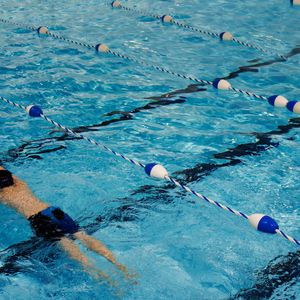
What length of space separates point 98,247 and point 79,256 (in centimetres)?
11

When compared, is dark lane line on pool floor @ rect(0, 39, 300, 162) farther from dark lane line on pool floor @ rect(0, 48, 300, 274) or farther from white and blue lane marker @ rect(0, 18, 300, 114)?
white and blue lane marker @ rect(0, 18, 300, 114)

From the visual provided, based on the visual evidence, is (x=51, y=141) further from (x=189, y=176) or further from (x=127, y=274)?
(x=127, y=274)

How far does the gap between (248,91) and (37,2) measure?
Result: 4.73 metres

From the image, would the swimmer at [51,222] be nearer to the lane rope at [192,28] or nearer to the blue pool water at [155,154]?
the blue pool water at [155,154]

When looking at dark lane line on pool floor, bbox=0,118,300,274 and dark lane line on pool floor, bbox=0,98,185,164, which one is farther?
dark lane line on pool floor, bbox=0,98,185,164

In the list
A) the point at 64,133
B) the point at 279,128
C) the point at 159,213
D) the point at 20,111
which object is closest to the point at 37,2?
the point at 20,111

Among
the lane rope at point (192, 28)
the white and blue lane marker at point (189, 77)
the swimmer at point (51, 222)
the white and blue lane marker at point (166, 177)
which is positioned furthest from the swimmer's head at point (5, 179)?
the lane rope at point (192, 28)

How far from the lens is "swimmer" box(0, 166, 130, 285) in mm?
2789

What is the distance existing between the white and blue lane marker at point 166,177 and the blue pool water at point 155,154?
62mm

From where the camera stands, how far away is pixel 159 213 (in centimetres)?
326

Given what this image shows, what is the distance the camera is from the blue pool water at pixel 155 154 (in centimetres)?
275

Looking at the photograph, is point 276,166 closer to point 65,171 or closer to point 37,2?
point 65,171

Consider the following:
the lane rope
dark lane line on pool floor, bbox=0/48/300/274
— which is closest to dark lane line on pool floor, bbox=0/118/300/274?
dark lane line on pool floor, bbox=0/48/300/274

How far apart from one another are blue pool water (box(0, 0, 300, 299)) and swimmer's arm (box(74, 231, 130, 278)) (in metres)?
0.05
